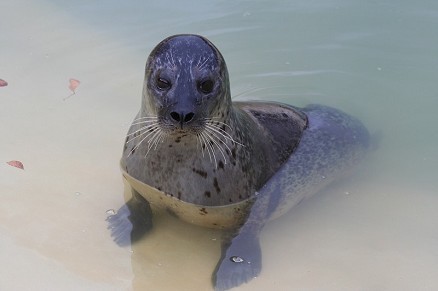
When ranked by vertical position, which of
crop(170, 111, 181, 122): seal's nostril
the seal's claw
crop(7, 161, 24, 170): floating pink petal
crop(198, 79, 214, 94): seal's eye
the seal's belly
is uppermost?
crop(198, 79, 214, 94): seal's eye

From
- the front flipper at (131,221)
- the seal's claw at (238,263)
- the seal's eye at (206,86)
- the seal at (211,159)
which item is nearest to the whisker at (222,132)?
the seal at (211,159)

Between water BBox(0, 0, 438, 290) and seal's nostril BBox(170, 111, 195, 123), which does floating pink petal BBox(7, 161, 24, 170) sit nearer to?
water BBox(0, 0, 438, 290)

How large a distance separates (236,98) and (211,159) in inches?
59.8

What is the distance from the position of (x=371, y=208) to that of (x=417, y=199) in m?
0.31

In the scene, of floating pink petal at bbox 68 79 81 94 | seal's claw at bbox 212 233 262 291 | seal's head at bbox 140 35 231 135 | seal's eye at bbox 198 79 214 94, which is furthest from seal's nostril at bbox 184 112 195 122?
floating pink petal at bbox 68 79 81 94

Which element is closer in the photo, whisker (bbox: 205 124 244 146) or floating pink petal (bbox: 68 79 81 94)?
whisker (bbox: 205 124 244 146)

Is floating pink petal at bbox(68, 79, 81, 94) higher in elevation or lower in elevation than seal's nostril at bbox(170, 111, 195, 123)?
lower

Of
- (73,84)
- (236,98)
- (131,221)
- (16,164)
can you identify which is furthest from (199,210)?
(73,84)

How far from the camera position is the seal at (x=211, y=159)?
382cm

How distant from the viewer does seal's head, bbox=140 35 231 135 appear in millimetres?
3688

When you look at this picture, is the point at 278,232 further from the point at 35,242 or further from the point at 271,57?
the point at 271,57

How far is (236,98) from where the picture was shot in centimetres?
559

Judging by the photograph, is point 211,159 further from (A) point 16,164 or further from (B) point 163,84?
(A) point 16,164

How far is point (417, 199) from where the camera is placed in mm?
4809
